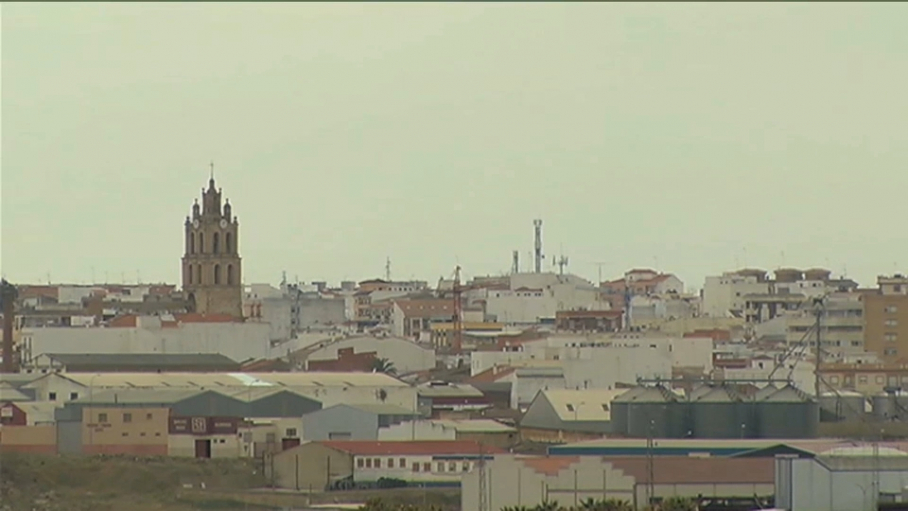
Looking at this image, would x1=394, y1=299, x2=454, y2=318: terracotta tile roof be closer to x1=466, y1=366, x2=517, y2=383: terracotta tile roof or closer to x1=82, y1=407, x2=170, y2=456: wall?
x1=466, y1=366, x2=517, y2=383: terracotta tile roof

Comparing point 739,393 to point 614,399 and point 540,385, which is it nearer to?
point 614,399

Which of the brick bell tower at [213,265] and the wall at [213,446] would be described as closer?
the wall at [213,446]

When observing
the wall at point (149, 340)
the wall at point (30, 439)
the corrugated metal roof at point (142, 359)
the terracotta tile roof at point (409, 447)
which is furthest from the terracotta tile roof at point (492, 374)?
the terracotta tile roof at point (409, 447)

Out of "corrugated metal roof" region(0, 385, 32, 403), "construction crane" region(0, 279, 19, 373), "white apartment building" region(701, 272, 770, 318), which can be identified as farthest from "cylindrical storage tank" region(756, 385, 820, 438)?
"white apartment building" region(701, 272, 770, 318)

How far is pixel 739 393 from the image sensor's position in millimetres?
59594

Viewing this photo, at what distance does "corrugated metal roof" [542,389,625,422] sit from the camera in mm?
61250

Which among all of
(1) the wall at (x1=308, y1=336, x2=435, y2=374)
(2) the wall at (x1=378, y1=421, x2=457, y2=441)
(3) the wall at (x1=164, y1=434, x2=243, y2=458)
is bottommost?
(3) the wall at (x1=164, y1=434, x2=243, y2=458)

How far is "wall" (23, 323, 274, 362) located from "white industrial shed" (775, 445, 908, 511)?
136ft

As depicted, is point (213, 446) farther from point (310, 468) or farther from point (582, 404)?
point (582, 404)

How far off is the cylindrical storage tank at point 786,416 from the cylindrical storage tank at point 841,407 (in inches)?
165

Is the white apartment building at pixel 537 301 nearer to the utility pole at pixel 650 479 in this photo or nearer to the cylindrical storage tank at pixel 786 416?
the cylindrical storage tank at pixel 786 416

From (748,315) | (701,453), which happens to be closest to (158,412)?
(701,453)

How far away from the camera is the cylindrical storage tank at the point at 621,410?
193 ft

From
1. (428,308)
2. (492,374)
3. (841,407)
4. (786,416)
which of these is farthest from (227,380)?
(428,308)
